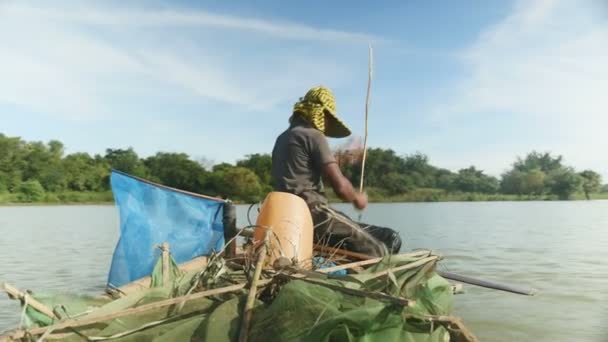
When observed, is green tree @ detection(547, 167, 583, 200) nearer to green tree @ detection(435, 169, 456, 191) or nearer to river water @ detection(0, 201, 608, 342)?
green tree @ detection(435, 169, 456, 191)

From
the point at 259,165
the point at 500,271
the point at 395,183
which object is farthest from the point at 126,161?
the point at 500,271

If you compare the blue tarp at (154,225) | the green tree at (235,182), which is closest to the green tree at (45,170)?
the green tree at (235,182)

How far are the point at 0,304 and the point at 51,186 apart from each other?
60986mm

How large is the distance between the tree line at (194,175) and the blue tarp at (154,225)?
3338 cm

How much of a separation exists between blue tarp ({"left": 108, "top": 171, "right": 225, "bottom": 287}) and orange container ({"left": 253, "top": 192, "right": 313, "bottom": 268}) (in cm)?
136

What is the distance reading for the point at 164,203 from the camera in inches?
208

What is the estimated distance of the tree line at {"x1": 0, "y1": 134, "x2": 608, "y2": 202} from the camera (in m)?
50.2

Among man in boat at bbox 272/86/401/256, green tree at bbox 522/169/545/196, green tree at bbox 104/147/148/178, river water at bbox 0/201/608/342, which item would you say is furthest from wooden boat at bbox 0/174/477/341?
green tree at bbox 522/169/545/196

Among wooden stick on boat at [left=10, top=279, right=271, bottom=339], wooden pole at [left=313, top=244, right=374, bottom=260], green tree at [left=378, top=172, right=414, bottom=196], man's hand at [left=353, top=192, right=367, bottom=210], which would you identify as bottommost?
wooden stick on boat at [left=10, top=279, right=271, bottom=339]

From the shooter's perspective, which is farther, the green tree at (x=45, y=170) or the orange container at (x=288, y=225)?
the green tree at (x=45, y=170)

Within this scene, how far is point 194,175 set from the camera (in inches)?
2124

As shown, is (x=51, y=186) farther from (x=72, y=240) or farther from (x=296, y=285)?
(x=296, y=285)

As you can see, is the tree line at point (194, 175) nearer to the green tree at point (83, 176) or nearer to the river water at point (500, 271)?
the green tree at point (83, 176)

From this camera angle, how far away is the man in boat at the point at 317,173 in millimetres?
4609
